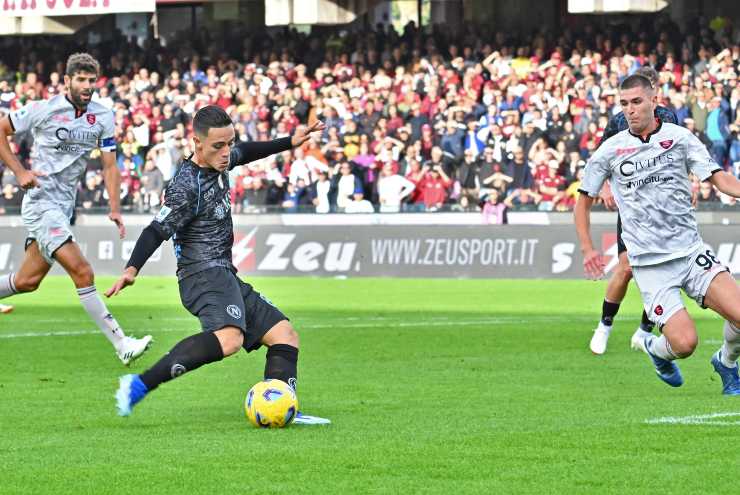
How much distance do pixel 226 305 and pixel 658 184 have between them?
2.96m

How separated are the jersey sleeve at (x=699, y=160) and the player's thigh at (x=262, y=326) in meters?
2.80

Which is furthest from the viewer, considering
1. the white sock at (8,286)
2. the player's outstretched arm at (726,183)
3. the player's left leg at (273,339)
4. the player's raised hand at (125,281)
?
the white sock at (8,286)

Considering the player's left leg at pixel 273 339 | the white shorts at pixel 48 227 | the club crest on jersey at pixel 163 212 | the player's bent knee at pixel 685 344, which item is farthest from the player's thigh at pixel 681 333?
the white shorts at pixel 48 227

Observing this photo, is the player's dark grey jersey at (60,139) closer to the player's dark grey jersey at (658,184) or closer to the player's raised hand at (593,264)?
the player's dark grey jersey at (658,184)

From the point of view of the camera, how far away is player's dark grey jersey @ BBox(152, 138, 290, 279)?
360 inches

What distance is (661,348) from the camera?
10281mm

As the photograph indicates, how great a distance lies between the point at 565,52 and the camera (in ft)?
101

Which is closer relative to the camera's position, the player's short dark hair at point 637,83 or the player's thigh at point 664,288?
the player's short dark hair at point 637,83

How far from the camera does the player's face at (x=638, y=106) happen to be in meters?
9.98

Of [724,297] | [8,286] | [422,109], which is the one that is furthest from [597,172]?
[422,109]

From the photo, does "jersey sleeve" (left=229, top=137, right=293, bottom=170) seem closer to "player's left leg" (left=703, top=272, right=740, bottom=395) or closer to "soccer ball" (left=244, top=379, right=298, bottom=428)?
"soccer ball" (left=244, top=379, right=298, bottom=428)

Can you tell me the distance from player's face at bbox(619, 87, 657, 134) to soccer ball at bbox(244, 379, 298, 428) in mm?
2886

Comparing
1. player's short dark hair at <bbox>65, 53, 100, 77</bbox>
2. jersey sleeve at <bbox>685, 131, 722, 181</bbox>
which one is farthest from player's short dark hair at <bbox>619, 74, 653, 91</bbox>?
player's short dark hair at <bbox>65, 53, 100, 77</bbox>

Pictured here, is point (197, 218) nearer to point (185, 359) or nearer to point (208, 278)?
point (208, 278)
